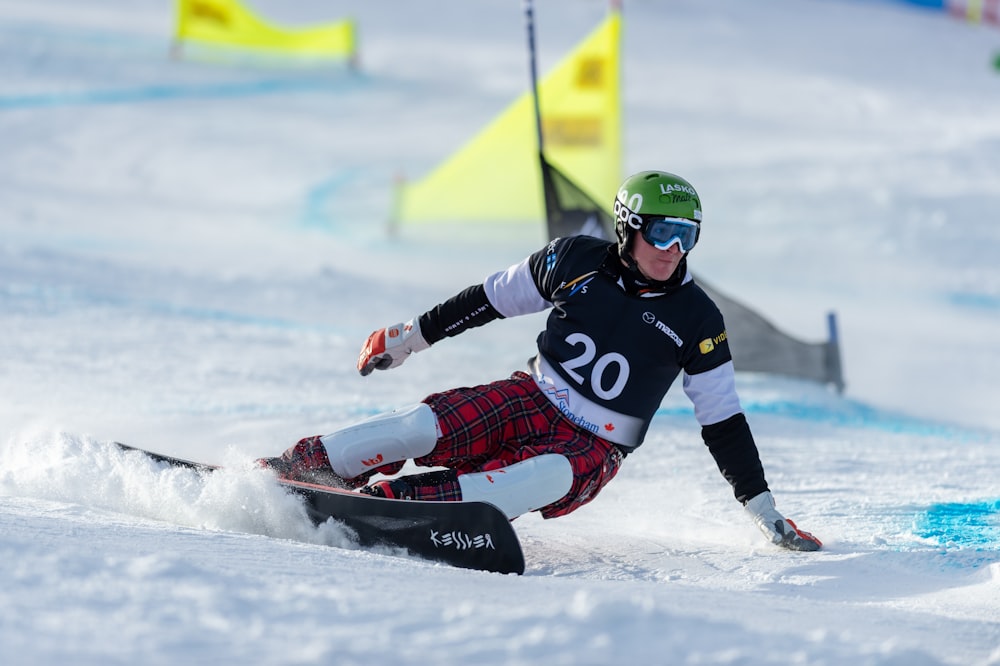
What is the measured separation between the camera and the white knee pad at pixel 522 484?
3.35 meters

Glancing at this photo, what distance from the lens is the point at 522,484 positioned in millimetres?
3383

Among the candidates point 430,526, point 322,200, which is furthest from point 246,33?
point 430,526

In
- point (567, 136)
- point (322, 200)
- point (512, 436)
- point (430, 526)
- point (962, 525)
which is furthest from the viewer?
point (322, 200)

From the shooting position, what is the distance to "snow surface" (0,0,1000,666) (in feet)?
7.95

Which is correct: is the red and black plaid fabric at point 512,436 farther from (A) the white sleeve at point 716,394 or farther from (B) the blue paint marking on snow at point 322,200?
(B) the blue paint marking on snow at point 322,200

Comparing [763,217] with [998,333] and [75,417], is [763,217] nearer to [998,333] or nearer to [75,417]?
[998,333]

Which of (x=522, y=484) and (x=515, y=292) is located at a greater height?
(x=515, y=292)

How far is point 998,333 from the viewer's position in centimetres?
879

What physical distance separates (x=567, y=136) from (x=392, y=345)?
15.4 feet

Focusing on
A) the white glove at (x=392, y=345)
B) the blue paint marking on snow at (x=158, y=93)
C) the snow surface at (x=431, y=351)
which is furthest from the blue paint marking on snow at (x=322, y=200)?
the white glove at (x=392, y=345)

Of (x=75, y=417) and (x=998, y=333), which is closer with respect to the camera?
(x=75, y=417)

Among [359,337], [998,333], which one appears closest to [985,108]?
[998,333]

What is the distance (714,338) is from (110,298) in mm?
4504

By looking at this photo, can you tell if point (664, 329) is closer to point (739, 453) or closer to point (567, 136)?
point (739, 453)
